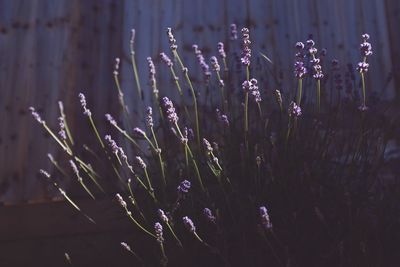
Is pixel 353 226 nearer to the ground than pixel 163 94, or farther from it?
nearer to the ground

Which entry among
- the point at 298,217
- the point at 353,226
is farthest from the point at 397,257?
the point at 298,217

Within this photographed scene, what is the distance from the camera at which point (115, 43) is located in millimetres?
3727

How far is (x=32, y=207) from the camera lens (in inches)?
127

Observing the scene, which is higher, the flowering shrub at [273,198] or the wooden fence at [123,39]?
the wooden fence at [123,39]

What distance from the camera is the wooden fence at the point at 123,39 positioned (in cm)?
353

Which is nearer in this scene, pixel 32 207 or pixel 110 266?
pixel 110 266

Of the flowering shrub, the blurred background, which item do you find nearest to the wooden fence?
the blurred background

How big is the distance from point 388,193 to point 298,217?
1.26ft

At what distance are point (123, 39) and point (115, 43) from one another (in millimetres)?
58

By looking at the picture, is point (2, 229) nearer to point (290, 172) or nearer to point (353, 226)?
point (290, 172)

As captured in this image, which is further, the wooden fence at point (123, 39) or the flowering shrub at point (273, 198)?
the wooden fence at point (123, 39)

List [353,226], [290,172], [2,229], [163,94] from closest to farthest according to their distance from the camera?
[353,226]
[290,172]
[2,229]
[163,94]

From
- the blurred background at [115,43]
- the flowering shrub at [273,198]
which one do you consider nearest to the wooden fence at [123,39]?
the blurred background at [115,43]

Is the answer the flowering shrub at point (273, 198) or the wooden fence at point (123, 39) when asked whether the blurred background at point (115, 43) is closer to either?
the wooden fence at point (123, 39)
